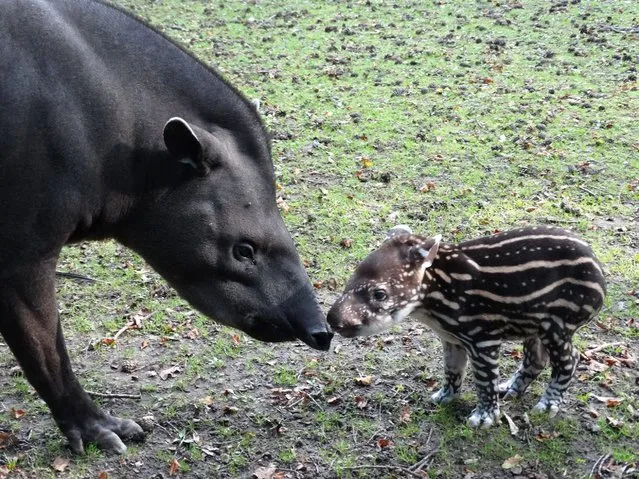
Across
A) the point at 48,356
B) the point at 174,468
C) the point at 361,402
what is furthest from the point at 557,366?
the point at 48,356

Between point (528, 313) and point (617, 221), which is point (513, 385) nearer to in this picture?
point (528, 313)

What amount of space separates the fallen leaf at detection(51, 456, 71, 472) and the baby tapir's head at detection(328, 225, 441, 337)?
1678 mm

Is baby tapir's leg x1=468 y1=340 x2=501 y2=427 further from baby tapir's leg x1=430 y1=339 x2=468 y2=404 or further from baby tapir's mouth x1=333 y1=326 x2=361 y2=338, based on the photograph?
baby tapir's mouth x1=333 y1=326 x2=361 y2=338

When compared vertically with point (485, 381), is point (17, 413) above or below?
below

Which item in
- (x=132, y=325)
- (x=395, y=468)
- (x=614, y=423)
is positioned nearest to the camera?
(x=395, y=468)

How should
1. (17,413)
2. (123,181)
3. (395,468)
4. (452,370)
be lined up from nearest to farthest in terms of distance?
(123,181)
(395,468)
(452,370)
(17,413)

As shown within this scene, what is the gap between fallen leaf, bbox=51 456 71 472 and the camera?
4648 millimetres

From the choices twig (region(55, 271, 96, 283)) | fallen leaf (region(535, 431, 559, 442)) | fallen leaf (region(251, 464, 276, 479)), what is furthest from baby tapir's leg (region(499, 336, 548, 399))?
twig (region(55, 271, 96, 283))

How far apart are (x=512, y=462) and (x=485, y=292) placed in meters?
0.93

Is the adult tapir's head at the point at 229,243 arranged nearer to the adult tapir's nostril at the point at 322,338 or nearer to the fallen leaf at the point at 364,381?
the adult tapir's nostril at the point at 322,338

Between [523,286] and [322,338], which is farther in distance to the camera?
[523,286]

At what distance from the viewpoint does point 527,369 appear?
4973mm

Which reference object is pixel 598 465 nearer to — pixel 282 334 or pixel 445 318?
pixel 445 318

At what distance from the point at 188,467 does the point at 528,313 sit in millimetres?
2061
